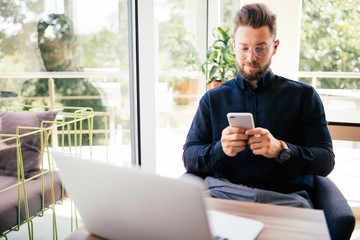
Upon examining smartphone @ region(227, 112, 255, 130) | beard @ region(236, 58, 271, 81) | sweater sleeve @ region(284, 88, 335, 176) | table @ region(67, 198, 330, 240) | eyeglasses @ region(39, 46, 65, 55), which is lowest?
table @ region(67, 198, 330, 240)

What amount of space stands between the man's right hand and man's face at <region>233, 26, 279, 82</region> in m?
0.42

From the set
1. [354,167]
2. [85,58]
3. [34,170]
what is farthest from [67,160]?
[354,167]

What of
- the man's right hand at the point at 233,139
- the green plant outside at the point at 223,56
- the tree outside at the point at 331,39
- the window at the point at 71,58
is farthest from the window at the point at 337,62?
the man's right hand at the point at 233,139

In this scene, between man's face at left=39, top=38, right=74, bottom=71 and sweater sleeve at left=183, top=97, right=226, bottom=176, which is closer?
sweater sleeve at left=183, top=97, right=226, bottom=176

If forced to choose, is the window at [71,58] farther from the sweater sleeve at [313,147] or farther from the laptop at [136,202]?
the sweater sleeve at [313,147]

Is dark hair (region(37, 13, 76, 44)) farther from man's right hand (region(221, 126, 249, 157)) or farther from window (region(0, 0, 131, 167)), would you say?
man's right hand (region(221, 126, 249, 157))

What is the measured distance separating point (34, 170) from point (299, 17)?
239cm

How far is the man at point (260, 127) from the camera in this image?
4.43 feet

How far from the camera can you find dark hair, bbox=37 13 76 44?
1.64 metres

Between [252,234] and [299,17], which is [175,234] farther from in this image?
[299,17]

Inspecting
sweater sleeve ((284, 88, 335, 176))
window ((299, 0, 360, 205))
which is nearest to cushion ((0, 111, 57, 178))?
sweater sleeve ((284, 88, 335, 176))

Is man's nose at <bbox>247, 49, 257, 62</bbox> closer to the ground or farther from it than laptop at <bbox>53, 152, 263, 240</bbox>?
farther from it

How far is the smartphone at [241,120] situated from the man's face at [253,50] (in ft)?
1.45

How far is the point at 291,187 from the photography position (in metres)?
1.40
